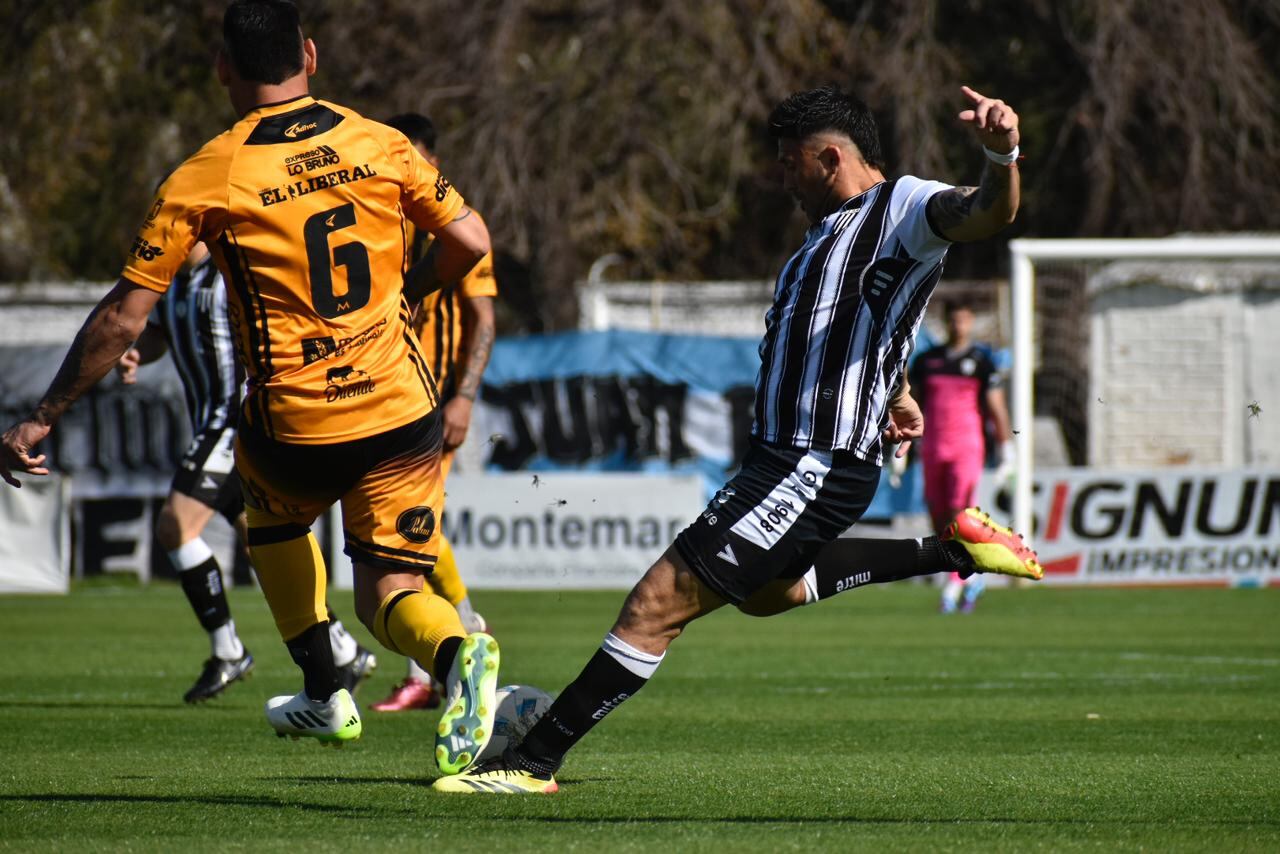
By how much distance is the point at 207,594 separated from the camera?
8.30m

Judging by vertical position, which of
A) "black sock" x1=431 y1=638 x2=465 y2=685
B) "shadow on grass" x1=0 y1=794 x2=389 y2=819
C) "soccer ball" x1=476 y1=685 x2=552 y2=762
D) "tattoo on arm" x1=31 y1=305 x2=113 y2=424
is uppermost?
"tattoo on arm" x1=31 y1=305 x2=113 y2=424

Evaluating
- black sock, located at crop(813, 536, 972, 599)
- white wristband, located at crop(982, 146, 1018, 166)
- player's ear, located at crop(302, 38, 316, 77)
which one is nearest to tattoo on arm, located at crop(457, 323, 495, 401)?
black sock, located at crop(813, 536, 972, 599)

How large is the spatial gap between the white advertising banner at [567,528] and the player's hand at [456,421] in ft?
28.5

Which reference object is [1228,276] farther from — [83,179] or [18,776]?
[18,776]

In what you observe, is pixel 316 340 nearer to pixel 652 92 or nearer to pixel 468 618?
pixel 468 618

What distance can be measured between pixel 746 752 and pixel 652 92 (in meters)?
14.5

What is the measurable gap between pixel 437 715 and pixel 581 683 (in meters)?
2.81

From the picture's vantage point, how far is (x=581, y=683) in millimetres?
5117

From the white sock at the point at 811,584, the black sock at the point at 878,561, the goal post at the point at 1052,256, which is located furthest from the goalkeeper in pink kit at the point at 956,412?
the white sock at the point at 811,584

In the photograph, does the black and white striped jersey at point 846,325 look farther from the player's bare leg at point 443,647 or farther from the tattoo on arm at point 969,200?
the player's bare leg at point 443,647

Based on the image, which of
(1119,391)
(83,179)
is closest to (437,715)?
(1119,391)

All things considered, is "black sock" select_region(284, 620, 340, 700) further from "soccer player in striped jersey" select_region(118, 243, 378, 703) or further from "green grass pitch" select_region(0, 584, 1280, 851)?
"soccer player in striped jersey" select_region(118, 243, 378, 703)

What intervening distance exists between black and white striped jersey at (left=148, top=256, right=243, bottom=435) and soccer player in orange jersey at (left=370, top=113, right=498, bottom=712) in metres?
1.02

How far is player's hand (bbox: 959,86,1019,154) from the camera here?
4.46 meters
